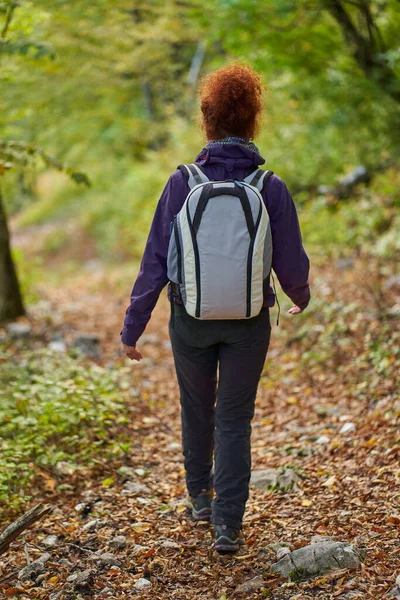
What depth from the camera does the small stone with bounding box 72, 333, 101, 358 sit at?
7.02m

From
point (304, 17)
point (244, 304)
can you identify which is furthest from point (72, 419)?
point (304, 17)

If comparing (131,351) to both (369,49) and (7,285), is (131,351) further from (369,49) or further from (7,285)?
(369,49)

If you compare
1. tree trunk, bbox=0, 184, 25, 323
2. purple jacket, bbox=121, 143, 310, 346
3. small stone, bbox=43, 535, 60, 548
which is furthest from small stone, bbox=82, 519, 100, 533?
tree trunk, bbox=0, 184, 25, 323

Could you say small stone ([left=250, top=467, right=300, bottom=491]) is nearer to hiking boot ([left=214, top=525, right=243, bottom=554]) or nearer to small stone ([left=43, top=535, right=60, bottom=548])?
hiking boot ([left=214, top=525, right=243, bottom=554])

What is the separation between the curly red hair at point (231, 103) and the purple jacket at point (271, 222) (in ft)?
0.39

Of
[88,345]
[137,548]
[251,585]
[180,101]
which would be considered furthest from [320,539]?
[180,101]

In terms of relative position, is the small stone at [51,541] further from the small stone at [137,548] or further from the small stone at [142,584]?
the small stone at [142,584]

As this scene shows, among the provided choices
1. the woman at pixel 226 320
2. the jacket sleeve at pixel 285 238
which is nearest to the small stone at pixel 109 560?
the woman at pixel 226 320

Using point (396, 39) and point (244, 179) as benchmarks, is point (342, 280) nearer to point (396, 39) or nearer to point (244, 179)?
point (396, 39)

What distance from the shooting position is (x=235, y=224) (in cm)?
278

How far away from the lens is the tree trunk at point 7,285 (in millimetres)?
7566

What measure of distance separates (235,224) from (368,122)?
6.11 metres

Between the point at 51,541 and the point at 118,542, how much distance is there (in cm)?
35

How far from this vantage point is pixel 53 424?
4.46 meters
